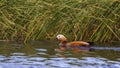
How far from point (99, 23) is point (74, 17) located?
30.4 inches

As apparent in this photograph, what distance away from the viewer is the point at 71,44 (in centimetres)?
1489

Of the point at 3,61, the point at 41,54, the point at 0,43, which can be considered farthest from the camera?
the point at 0,43

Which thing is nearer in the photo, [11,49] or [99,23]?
[11,49]

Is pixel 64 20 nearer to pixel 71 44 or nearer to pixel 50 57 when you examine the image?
pixel 71 44

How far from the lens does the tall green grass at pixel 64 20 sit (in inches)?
625

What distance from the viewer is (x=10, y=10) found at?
1634 cm

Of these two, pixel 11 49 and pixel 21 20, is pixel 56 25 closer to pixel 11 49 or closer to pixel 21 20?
pixel 21 20

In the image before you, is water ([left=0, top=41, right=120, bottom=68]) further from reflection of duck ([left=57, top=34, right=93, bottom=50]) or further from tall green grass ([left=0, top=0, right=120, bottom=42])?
tall green grass ([left=0, top=0, right=120, bottom=42])

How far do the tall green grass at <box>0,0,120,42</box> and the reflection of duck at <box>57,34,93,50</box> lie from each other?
696 millimetres

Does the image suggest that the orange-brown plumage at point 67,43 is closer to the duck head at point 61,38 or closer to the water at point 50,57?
the duck head at point 61,38

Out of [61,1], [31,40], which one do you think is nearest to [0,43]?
[31,40]

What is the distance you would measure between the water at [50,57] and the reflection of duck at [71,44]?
24 centimetres

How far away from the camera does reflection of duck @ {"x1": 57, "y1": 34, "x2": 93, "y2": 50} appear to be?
14641 mm

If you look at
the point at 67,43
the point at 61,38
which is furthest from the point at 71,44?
the point at 61,38
